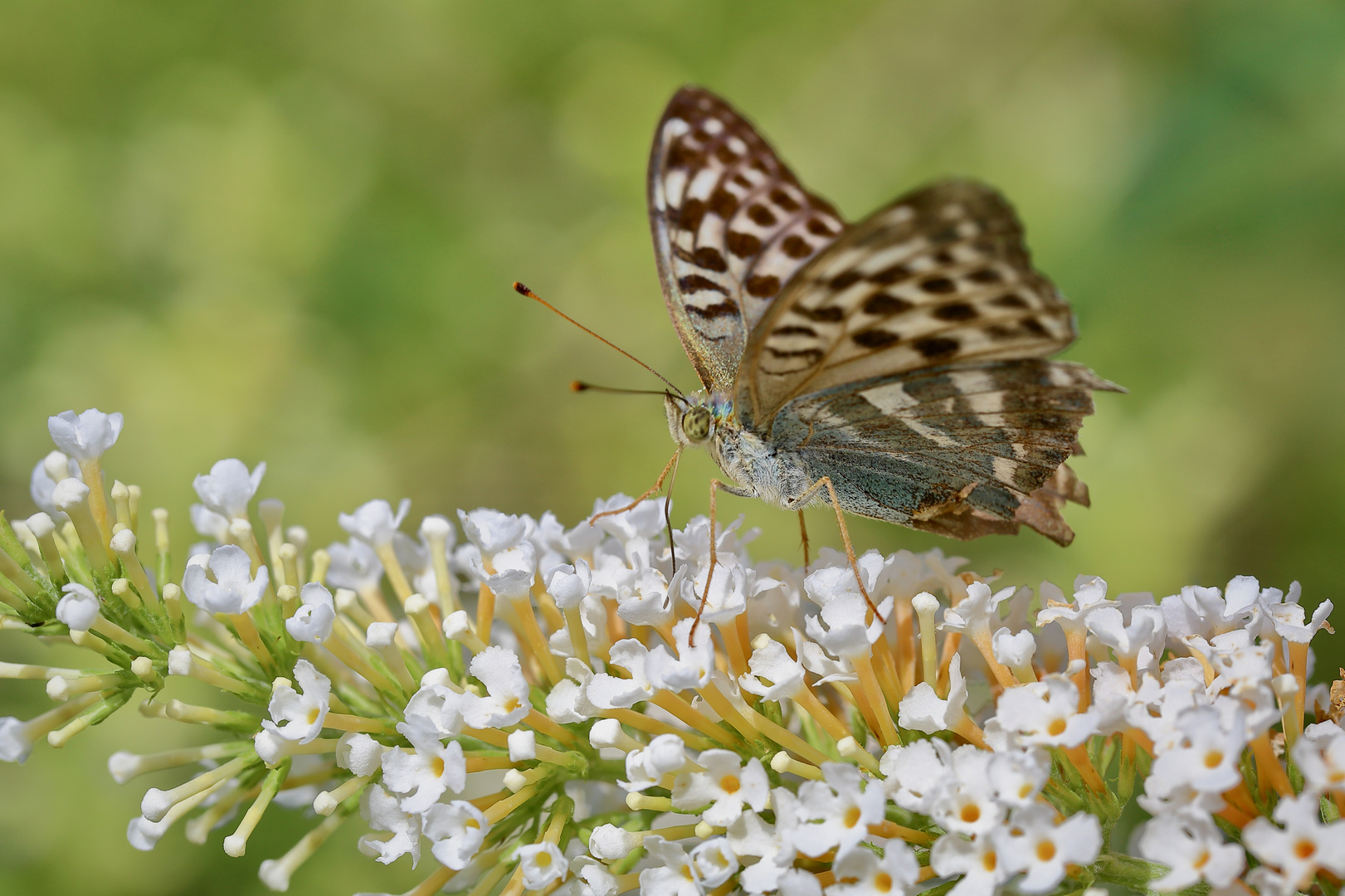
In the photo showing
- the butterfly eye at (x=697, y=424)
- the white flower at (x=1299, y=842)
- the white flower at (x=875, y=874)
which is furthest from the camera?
the butterfly eye at (x=697, y=424)

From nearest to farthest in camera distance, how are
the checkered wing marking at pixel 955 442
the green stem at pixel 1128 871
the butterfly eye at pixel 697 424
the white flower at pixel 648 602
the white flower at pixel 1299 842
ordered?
the white flower at pixel 1299 842, the green stem at pixel 1128 871, the white flower at pixel 648 602, the checkered wing marking at pixel 955 442, the butterfly eye at pixel 697 424

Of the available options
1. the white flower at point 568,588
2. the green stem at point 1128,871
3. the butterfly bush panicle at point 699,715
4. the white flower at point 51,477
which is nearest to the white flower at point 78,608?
the butterfly bush panicle at point 699,715

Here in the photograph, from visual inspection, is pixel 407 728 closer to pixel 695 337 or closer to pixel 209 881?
pixel 695 337

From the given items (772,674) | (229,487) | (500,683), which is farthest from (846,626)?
(229,487)

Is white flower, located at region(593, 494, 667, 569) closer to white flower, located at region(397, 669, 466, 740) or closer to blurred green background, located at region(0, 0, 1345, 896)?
white flower, located at region(397, 669, 466, 740)

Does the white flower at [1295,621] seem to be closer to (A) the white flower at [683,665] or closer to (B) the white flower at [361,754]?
(A) the white flower at [683,665]

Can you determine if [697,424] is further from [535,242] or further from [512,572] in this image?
[535,242]
